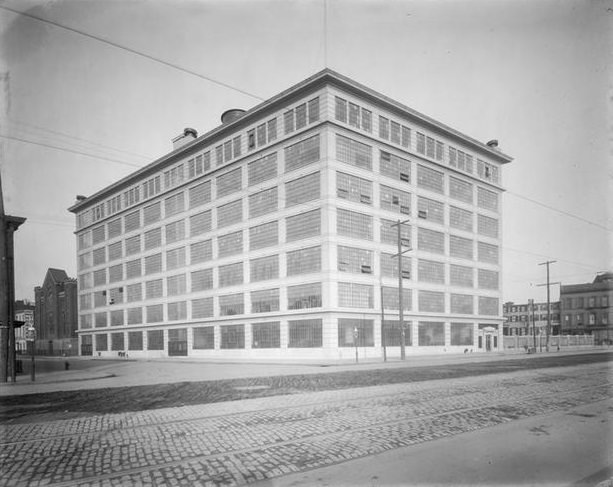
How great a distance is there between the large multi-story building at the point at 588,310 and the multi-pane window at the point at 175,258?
244ft

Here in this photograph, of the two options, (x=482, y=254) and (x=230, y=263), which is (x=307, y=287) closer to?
(x=230, y=263)

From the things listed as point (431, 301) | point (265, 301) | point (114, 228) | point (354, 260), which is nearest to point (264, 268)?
point (265, 301)

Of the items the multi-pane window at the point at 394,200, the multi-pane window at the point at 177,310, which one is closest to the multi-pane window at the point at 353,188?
the multi-pane window at the point at 394,200

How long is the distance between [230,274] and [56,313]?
52.5m

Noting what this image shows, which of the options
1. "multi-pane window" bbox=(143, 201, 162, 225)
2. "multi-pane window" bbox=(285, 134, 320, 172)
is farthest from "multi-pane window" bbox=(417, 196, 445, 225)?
"multi-pane window" bbox=(143, 201, 162, 225)

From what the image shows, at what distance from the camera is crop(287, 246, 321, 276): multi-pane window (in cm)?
3894

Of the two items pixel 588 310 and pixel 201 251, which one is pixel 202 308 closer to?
pixel 201 251

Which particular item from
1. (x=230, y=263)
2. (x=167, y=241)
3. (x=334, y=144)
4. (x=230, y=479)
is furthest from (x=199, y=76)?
(x=167, y=241)

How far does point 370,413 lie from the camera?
9.60 meters

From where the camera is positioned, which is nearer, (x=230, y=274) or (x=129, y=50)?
(x=129, y=50)

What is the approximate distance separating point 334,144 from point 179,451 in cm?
3437

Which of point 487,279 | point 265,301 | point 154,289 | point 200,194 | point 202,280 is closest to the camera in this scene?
point 265,301

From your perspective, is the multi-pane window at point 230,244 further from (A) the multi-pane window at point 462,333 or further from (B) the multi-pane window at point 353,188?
(A) the multi-pane window at point 462,333

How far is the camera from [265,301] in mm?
43406
